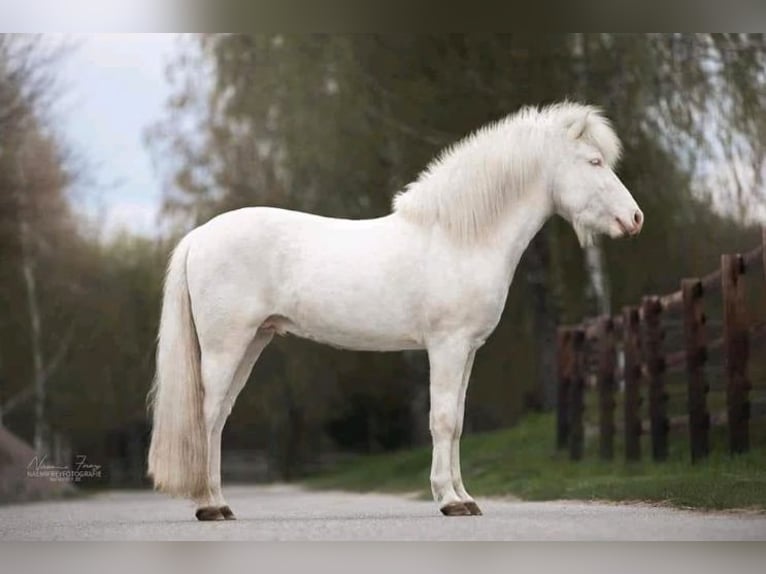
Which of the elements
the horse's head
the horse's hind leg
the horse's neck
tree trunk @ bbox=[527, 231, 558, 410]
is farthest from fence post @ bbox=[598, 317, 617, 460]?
the horse's hind leg

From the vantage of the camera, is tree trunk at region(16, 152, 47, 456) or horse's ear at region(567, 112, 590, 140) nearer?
horse's ear at region(567, 112, 590, 140)

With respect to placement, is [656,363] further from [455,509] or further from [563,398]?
[455,509]

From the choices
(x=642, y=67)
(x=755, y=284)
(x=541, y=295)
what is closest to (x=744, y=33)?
(x=642, y=67)

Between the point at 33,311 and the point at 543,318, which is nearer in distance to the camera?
the point at 33,311

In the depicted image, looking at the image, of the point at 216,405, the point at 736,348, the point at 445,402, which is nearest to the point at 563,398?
the point at 736,348

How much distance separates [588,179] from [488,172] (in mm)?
470

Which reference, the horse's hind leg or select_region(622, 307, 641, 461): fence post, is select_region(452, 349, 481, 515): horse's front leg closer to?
the horse's hind leg

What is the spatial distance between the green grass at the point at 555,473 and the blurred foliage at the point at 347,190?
11cm

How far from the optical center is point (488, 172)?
17.5ft

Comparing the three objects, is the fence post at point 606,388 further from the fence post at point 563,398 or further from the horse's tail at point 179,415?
the horse's tail at point 179,415

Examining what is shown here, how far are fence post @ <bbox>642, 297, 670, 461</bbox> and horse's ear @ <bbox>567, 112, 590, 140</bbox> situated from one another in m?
1.18

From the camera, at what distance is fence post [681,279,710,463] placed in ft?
20.0

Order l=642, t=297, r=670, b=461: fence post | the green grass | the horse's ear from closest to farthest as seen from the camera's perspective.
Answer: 1. the horse's ear
2. the green grass
3. l=642, t=297, r=670, b=461: fence post

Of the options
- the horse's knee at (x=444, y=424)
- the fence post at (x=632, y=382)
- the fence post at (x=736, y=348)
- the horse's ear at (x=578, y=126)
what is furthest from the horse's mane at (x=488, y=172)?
the fence post at (x=632, y=382)
